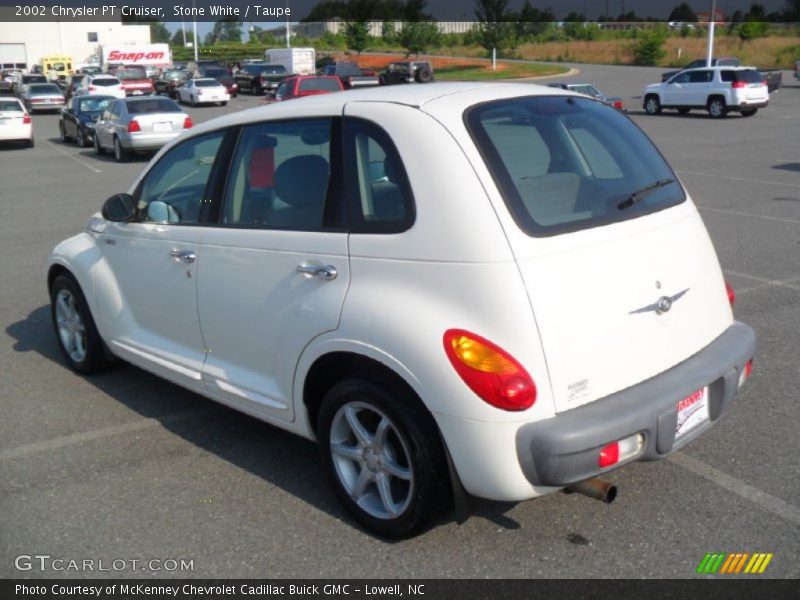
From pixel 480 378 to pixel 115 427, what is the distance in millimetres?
2699

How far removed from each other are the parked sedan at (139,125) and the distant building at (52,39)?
71.9 meters

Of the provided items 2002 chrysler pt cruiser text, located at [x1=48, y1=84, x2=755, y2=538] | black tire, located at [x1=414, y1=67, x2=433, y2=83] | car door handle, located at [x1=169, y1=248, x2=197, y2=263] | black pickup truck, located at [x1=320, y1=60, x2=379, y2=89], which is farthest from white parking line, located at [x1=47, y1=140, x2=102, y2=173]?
black tire, located at [x1=414, y1=67, x2=433, y2=83]

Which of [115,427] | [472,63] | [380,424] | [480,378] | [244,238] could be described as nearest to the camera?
[480,378]

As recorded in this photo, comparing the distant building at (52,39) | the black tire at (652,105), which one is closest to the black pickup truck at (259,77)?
the black tire at (652,105)

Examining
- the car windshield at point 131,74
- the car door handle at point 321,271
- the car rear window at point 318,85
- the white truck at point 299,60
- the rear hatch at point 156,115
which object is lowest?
the rear hatch at point 156,115

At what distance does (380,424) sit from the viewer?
361cm

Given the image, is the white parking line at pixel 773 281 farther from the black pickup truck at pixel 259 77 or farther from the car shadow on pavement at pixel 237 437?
the black pickup truck at pixel 259 77

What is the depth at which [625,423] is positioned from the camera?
329 cm

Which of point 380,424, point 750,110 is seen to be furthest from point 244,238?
point 750,110

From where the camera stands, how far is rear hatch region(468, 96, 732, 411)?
3299mm

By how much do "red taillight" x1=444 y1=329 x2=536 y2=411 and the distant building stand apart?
92.4 m

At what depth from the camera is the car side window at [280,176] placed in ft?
13.0

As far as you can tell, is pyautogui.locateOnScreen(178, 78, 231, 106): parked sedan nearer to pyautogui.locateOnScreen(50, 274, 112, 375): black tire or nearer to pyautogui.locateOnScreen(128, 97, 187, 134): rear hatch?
pyautogui.locateOnScreen(128, 97, 187, 134): rear hatch
